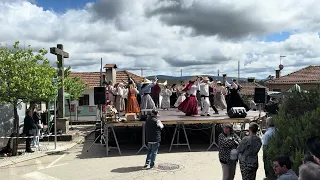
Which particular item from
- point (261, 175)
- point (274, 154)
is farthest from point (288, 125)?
point (261, 175)

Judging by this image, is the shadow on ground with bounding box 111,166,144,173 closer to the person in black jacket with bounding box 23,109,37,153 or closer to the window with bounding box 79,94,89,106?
the person in black jacket with bounding box 23,109,37,153

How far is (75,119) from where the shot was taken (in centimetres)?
2689

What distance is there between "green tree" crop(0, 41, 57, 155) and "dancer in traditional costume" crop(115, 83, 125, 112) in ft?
18.2

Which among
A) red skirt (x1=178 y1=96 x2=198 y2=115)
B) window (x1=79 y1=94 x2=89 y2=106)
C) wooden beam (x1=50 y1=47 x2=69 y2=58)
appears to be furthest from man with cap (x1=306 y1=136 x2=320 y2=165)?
window (x1=79 y1=94 x2=89 y2=106)

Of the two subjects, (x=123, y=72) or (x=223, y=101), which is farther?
(x=123, y=72)

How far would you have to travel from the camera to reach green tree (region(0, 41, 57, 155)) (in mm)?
11344

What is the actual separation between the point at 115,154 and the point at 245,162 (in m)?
7.51

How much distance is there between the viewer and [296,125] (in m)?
4.58

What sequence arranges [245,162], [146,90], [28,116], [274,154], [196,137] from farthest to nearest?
[196,137] → [146,90] → [28,116] → [245,162] → [274,154]

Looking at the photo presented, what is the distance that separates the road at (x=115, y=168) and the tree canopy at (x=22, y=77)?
2.36 m

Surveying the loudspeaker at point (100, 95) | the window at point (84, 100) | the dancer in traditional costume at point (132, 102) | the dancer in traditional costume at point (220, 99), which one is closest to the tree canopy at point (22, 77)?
the loudspeaker at point (100, 95)

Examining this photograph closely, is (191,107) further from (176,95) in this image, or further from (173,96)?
(173,96)

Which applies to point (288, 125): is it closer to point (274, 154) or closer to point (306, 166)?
point (274, 154)

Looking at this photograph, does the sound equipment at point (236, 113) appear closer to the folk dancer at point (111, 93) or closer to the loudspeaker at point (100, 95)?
the loudspeaker at point (100, 95)
